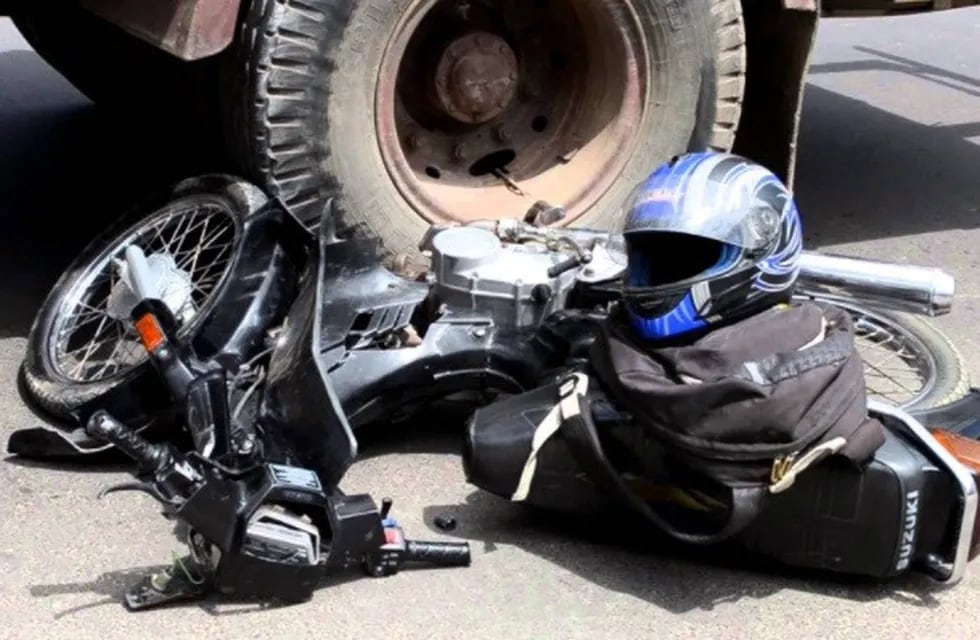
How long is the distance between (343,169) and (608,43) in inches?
36.9

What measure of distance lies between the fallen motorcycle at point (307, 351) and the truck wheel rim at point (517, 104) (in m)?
0.24

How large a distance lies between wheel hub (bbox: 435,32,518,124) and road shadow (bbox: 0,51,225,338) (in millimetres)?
1065

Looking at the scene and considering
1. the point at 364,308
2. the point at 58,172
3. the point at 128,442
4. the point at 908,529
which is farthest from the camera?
the point at 58,172

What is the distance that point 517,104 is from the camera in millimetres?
4445

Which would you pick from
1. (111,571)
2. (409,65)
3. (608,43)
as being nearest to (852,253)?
(608,43)

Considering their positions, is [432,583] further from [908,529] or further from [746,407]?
[908,529]

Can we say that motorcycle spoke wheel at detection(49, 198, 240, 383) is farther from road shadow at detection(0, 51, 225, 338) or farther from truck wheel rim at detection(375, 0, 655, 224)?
truck wheel rim at detection(375, 0, 655, 224)

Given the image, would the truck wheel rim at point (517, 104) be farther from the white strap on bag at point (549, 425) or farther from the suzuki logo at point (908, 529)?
the suzuki logo at point (908, 529)

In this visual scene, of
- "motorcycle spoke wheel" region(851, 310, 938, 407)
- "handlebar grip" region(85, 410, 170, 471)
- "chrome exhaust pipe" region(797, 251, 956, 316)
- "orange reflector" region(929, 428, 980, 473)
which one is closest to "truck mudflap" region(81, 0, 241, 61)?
"handlebar grip" region(85, 410, 170, 471)

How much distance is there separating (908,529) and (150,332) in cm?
166

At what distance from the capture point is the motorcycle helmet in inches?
119

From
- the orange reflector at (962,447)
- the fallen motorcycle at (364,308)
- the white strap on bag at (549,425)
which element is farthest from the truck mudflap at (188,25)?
the orange reflector at (962,447)

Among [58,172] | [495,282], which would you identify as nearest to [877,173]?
[495,282]

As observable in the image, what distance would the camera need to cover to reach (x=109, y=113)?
261 inches
